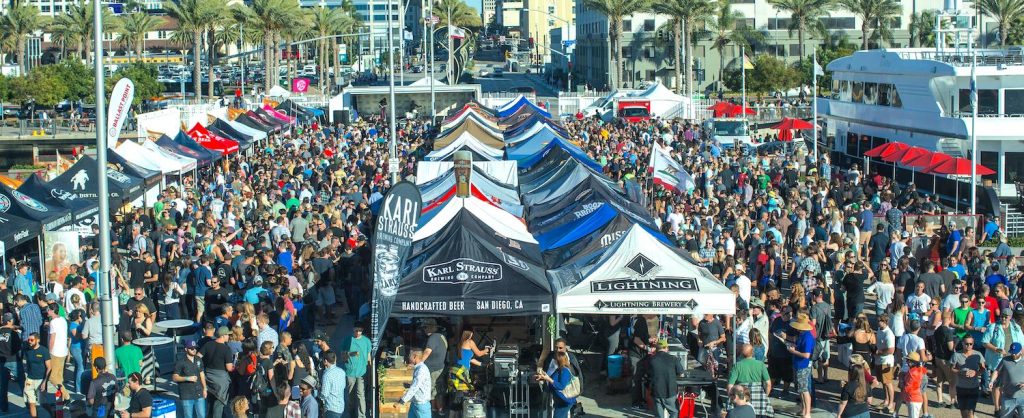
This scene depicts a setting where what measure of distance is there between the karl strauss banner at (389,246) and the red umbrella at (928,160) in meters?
19.4

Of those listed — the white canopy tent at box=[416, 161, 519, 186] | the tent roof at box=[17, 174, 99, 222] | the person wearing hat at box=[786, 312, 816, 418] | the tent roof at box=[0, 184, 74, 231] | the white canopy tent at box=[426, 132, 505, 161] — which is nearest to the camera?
the person wearing hat at box=[786, 312, 816, 418]

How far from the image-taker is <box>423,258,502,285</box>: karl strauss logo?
13.9 meters

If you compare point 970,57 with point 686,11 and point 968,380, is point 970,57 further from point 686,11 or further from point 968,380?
point 686,11

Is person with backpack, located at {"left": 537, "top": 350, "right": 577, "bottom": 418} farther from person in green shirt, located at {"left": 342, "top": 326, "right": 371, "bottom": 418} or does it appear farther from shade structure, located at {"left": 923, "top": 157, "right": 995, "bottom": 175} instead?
shade structure, located at {"left": 923, "top": 157, "right": 995, "bottom": 175}

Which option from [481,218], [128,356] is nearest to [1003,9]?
[481,218]

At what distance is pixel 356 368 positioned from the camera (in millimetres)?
13383

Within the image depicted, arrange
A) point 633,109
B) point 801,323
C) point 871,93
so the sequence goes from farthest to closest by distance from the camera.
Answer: point 633,109 → point 871,93 → point 801,323

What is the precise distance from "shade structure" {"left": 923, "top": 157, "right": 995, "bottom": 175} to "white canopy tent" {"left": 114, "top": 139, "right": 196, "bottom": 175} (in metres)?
16.7

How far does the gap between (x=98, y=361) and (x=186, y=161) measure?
1803cm

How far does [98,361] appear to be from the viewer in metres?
12.1

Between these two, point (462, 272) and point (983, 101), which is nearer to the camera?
point (462, 272)

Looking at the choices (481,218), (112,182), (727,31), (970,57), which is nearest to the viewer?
(481,218)

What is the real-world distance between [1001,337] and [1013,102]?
19.8 meters

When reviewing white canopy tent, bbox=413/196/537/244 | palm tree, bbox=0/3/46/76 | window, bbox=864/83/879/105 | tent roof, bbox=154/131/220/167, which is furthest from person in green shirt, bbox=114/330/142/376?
palm tree, bbox=0/3/46/76
